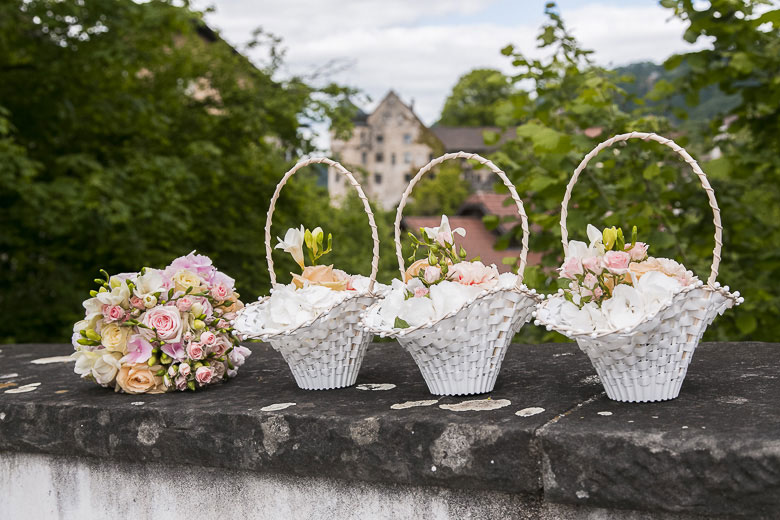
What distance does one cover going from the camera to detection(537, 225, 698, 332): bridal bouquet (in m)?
1.69

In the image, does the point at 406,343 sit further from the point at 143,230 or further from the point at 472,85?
the point at 472,85

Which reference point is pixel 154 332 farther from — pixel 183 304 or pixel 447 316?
pixel 447 316

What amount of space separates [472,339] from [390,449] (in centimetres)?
33

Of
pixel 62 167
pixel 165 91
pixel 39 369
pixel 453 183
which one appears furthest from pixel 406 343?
pixel 453 183

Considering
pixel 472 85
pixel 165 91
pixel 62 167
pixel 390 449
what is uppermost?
pixel 472 85

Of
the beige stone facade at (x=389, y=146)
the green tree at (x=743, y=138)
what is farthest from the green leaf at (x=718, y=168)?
the beige stone facade at (x=389, y=146)

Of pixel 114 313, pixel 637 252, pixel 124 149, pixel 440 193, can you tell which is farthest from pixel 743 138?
pixel 440 193

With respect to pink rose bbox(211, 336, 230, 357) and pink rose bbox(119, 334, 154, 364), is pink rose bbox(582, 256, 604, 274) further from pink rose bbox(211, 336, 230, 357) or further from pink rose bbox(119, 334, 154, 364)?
pink rose bbox(119, 334, 154, 364)

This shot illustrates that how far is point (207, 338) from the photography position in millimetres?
2248

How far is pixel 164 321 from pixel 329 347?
0.49 metres

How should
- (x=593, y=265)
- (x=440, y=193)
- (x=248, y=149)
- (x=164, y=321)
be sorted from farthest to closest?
(x=440, y=193) < (x=248, y=149) < (x=164, y=321) < (x=593, y=265)

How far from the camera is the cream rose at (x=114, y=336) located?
7.36ft

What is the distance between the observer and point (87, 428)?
216 cm

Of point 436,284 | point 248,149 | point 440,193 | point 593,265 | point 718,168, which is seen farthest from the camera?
point 440,193
